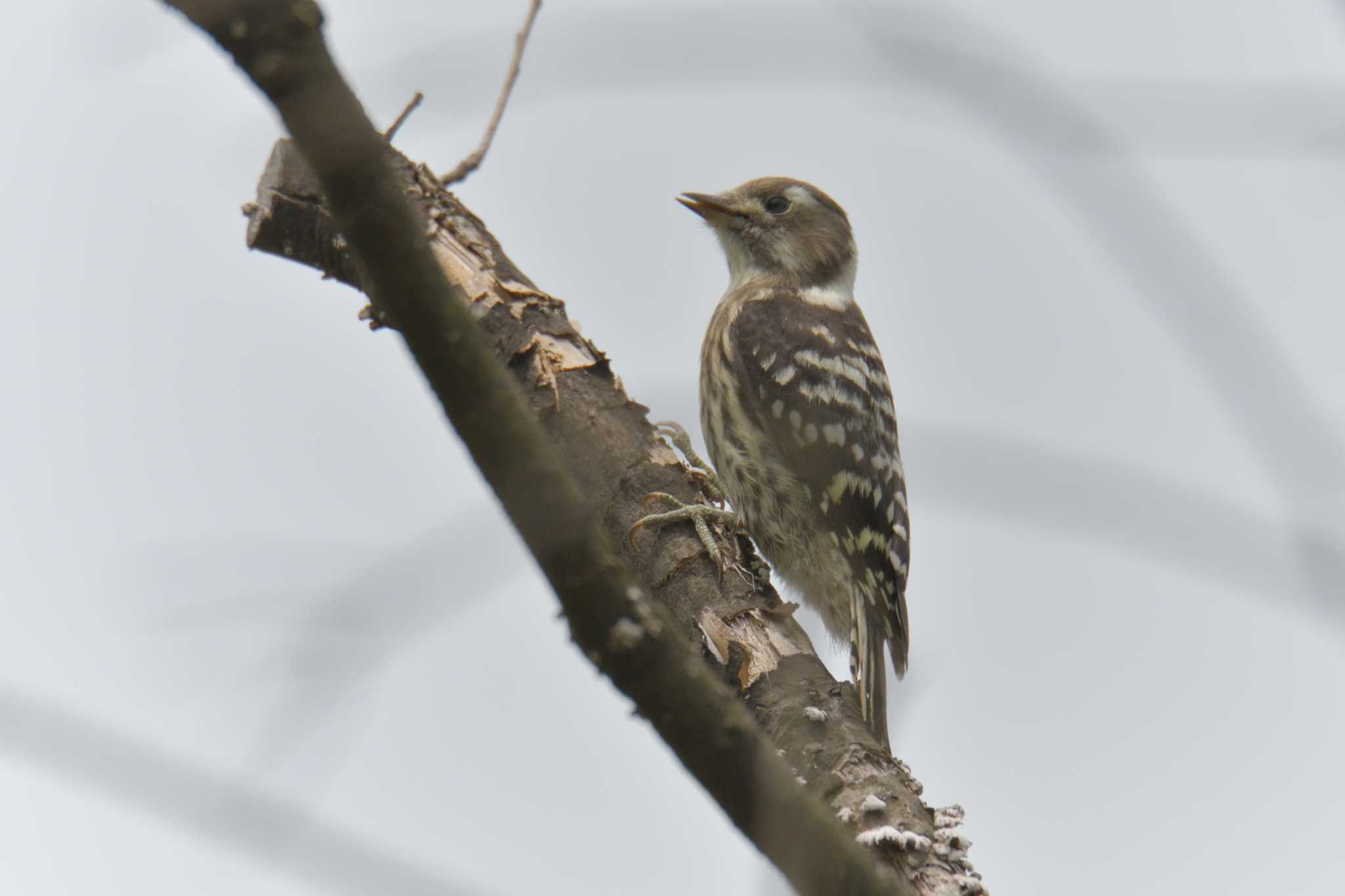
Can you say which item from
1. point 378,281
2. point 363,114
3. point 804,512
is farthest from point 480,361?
point 804,512

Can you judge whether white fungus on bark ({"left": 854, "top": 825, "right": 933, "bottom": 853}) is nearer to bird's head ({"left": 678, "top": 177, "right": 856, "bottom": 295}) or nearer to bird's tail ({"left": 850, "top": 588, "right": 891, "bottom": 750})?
bird's tail ({"left": 850, "top": 588, "right": 891, "bottom": 750})

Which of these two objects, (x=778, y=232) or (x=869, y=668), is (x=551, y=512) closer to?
(x=869, y=668)

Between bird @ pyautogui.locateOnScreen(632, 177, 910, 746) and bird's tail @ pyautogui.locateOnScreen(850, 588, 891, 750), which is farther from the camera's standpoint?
bird @ pyautogui.locateOnScreen(632, 177, 910, 746)

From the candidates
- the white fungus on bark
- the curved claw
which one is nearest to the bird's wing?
the curved claw

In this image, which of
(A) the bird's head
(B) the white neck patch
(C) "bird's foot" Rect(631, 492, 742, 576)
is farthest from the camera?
(A) the bird's head

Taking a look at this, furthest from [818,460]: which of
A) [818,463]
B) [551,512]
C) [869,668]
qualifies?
[551,512]

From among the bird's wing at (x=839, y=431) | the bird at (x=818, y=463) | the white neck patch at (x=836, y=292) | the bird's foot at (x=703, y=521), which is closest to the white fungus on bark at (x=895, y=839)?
the bird's foot at (x=703, y=521)
